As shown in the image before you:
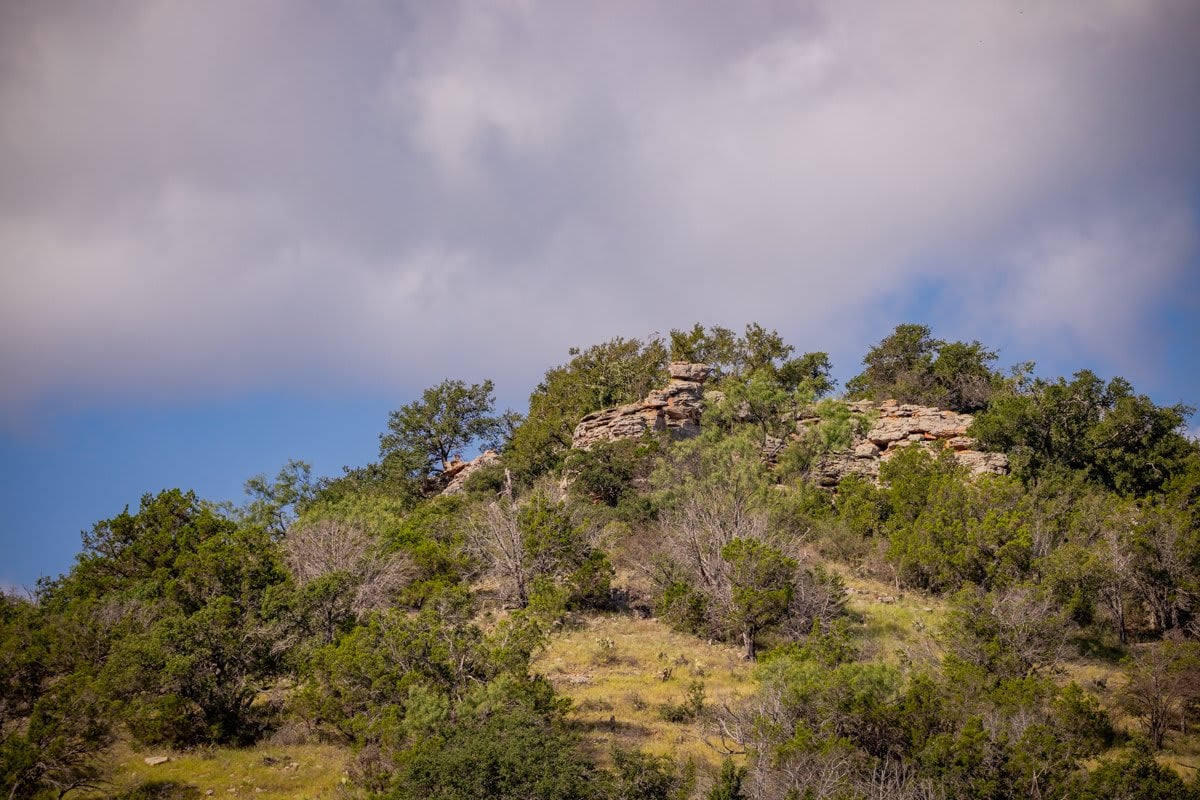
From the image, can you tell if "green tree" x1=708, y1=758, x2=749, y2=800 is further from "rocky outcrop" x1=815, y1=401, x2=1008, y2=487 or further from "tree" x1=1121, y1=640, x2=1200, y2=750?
"rocky outcrop" x1=815, y1=401, x2=1008, y2=487

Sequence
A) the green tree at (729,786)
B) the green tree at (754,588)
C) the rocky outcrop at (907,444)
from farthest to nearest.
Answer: the rocky outcrop at (907,444) → the green tree at (754,588) → the green tree at (729,786)

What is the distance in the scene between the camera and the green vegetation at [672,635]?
12.3m

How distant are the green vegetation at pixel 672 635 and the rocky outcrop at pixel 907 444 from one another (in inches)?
31.1

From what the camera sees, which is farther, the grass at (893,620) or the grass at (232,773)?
the grass at (893,620)

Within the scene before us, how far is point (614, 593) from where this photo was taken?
89.0 ft

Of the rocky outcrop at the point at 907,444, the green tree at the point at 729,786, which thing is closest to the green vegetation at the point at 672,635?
the green tree at the point at 729,786

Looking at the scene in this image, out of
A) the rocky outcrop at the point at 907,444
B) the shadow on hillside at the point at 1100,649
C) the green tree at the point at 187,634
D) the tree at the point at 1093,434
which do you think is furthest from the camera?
the rocky outcrop at the point at 907,444

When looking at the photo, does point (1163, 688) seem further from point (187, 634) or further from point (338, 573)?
point (187, 634)

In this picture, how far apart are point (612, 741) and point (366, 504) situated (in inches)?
998

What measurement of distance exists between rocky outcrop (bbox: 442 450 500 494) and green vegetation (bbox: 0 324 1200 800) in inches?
294

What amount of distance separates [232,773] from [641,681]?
33.0 feet

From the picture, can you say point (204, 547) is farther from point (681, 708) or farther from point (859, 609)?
point (859, 609)

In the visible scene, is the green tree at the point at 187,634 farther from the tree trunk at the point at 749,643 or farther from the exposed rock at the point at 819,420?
the exposed rock at the point at 819,420

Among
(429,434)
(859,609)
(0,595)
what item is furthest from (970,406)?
(0,595)
